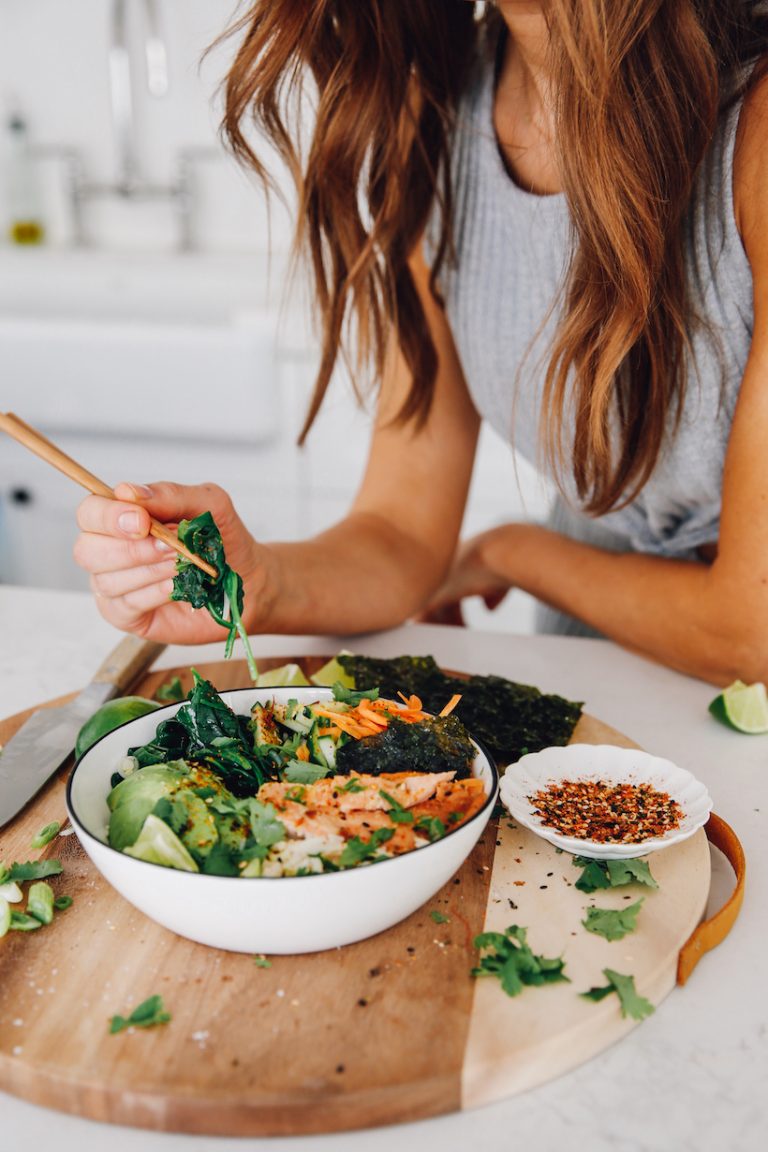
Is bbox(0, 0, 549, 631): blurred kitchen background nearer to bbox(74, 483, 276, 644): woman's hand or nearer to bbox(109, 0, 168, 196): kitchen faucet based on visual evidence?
bbox(109, 0, 168, 196): kitchen faucet

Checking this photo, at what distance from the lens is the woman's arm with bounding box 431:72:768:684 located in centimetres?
121

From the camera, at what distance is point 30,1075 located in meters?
0.72

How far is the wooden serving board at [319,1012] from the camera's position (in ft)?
2.32

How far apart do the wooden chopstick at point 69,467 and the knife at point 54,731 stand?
0.79 ft

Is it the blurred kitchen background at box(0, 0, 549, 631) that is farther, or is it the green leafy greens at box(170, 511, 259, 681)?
the blurred kitchen background at box(0, 0, 549, 631)

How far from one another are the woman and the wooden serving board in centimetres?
42

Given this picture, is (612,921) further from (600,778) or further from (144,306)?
(144,306)

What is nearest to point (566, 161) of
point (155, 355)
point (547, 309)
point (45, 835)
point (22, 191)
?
point (547, 309)

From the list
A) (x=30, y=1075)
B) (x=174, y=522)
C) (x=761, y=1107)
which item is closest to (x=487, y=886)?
(x=761, y=1107)

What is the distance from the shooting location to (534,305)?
1505 mm

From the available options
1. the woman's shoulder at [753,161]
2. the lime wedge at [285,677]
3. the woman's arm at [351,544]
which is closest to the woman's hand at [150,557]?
the woman's arm at [351,544]

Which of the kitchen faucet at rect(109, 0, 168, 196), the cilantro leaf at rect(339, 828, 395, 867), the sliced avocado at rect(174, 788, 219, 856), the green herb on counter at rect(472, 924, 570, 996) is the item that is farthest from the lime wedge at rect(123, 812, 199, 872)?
the kitchen faucet at rect(109, 0, 168, 196)

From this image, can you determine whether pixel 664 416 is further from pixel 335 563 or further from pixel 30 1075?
pixel 30 1075

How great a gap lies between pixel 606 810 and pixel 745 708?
1.12ft
